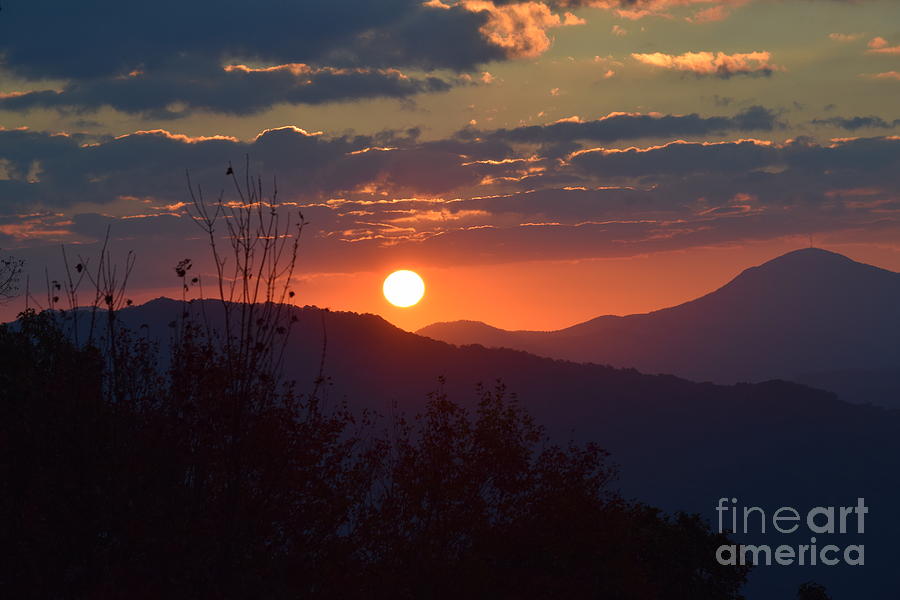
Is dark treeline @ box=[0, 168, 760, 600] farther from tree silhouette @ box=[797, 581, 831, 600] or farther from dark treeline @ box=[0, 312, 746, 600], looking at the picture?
tree silhouette @ box=[797, 581, 831, 600]

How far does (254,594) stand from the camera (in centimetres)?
1816

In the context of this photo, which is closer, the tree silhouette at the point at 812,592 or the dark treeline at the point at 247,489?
the dark treeline at the point at 247,489

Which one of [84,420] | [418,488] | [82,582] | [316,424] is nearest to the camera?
[82,582]

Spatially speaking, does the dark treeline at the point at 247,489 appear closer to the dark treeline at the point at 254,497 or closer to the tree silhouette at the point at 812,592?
the dark treeline at the point at 254,497

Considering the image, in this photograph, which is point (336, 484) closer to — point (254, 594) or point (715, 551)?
point (254, 594)

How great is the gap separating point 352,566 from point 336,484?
13.1ft

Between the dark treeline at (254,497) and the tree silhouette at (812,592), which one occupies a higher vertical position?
the dark treeline at (254,497)

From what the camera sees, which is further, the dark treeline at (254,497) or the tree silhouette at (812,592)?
the tree silhouette at (812,592)

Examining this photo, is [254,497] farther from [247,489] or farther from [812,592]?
[812,592]

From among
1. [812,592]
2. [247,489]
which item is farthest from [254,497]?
[812,592]

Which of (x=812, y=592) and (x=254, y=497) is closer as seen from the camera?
(x=254, y=497)

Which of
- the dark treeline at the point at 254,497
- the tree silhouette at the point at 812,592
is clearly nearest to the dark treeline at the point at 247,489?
the dark treeline at the point at 254,497

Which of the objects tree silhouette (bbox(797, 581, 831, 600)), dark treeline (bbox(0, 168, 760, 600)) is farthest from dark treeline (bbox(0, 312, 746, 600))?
tree silhouette (bbox(797, 581, 831, 600))

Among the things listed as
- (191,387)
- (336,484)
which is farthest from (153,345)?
(336,484)
